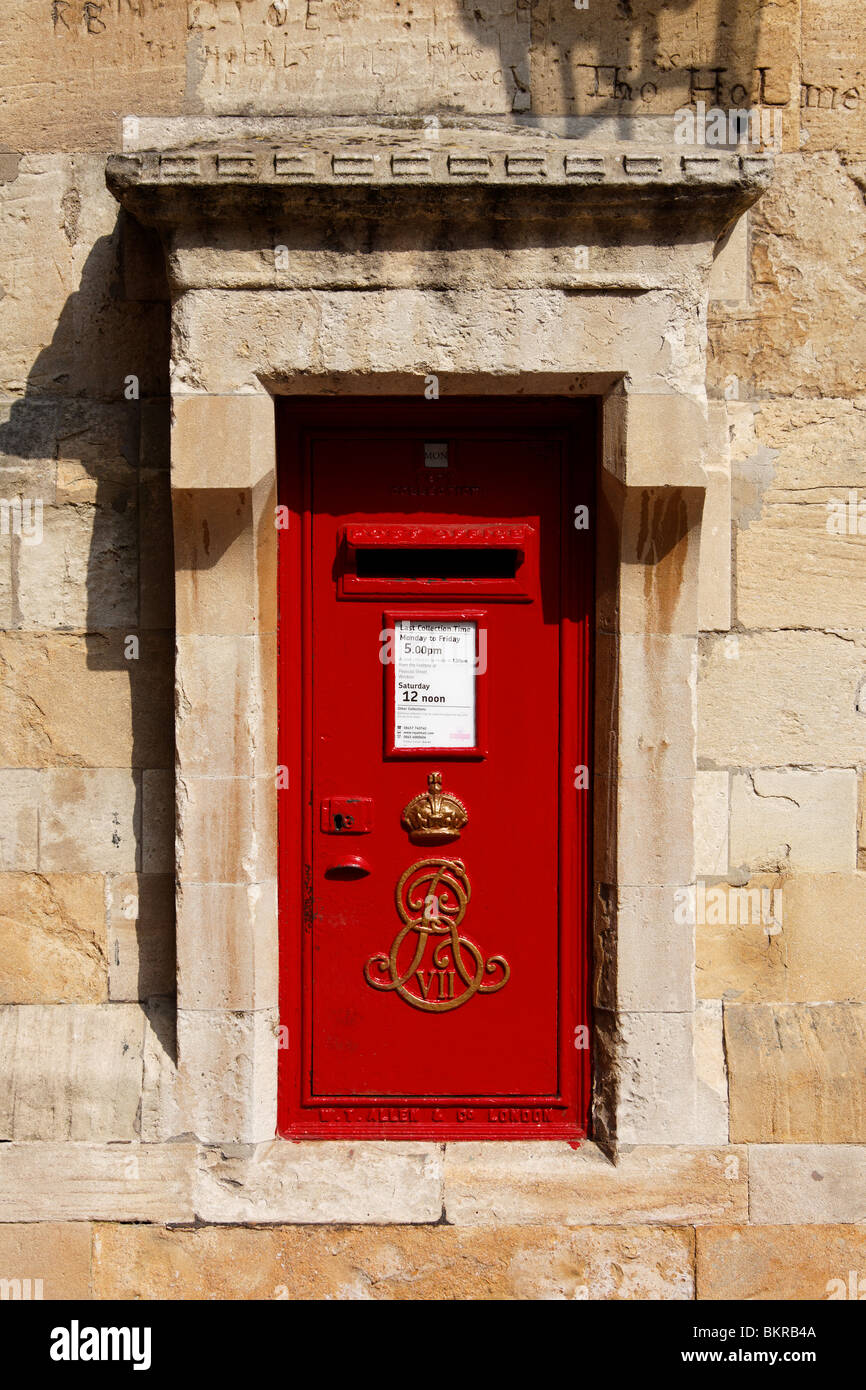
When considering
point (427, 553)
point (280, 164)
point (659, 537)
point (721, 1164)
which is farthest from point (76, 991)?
point (280, 164)

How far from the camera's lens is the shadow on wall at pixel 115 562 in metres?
3.51

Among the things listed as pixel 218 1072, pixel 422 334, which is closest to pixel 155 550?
pixel 422 334

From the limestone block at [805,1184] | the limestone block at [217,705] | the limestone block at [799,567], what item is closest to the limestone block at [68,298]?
the limestone block at [217,705]

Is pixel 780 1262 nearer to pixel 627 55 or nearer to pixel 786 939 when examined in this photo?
pixel 786 939

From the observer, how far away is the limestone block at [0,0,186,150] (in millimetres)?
3439

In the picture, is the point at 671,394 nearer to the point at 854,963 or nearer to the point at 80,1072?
the point at 854,963

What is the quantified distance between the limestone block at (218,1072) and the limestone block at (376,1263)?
30 centimetres

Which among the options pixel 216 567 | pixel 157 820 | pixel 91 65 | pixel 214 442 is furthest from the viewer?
pixel 157 820

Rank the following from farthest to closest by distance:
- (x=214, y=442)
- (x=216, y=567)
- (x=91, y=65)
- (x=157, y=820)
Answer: (x=157, y=820), (x=91, y=65), (x=216, y=567), (x=214, y=442)

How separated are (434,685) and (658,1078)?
1.42 meters

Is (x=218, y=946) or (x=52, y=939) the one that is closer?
(x=218, y=946)

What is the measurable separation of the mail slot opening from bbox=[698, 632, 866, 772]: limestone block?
0.70m

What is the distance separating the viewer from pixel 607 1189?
339 cm

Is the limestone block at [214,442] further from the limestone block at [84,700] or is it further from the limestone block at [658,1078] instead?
the limestone block at [658,1078]
